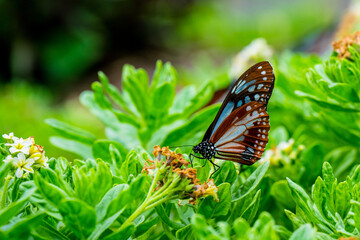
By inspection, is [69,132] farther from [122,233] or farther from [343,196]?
[343,196]

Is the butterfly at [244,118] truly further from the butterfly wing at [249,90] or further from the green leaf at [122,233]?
the green leaf at [122,233]

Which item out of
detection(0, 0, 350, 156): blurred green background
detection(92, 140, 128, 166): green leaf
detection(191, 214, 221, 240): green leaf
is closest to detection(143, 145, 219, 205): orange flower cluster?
detection(191, 214, 221, 240): green leaf

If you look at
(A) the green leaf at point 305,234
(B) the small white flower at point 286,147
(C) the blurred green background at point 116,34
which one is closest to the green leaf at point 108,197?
(A) the green leaf at point 305,234

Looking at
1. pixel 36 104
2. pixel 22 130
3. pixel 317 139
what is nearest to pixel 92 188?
pixel 317 139

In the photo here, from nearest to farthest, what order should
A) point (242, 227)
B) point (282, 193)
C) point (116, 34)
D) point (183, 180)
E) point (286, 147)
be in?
point (242, 227), point (183, 180), point (282, 193), point (286, 147), point (116, 34)

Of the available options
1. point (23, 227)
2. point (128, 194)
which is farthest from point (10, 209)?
point (128, 194)

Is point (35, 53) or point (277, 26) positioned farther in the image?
point (35, 53)

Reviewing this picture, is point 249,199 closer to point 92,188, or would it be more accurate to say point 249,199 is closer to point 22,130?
point 92,188
